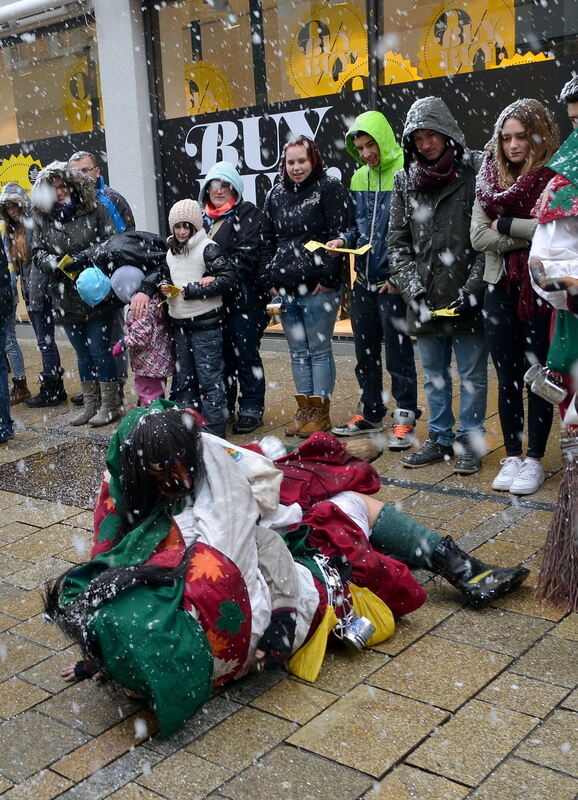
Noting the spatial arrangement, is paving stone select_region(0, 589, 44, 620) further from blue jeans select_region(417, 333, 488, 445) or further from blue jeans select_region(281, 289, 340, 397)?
blue jeans select_region(281, 289, 340, 397)

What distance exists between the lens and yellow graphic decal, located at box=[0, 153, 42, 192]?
1232 centimetres

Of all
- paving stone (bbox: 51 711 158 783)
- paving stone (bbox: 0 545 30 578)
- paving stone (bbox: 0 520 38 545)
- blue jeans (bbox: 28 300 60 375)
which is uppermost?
blue jeans (bbox: 28 300 60 375)

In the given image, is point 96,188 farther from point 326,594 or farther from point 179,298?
point 326,594

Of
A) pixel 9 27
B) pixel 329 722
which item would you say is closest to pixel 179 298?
pixel 329 722

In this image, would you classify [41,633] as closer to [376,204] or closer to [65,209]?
[376,204]

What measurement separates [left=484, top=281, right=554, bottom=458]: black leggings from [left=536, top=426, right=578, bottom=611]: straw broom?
4.43 ft

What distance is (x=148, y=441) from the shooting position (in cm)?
334

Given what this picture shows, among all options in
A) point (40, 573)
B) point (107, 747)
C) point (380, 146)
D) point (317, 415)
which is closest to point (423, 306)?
point (380, 146)

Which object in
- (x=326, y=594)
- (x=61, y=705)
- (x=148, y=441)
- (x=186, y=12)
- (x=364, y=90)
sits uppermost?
A: (x=186, y=12)

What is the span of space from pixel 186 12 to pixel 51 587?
27.6ft

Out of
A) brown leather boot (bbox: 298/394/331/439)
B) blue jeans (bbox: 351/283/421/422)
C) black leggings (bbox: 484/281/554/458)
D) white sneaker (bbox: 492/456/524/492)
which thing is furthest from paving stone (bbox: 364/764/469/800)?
brown leather boot (bbox: 298/394/331/439)

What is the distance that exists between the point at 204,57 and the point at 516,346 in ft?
20.9

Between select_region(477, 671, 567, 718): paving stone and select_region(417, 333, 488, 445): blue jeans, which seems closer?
select_region(477, 671, 567, 718): paving stone

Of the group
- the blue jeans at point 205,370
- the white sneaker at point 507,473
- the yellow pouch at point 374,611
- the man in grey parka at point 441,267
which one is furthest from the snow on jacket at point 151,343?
the yellow pouch at point 374,611
